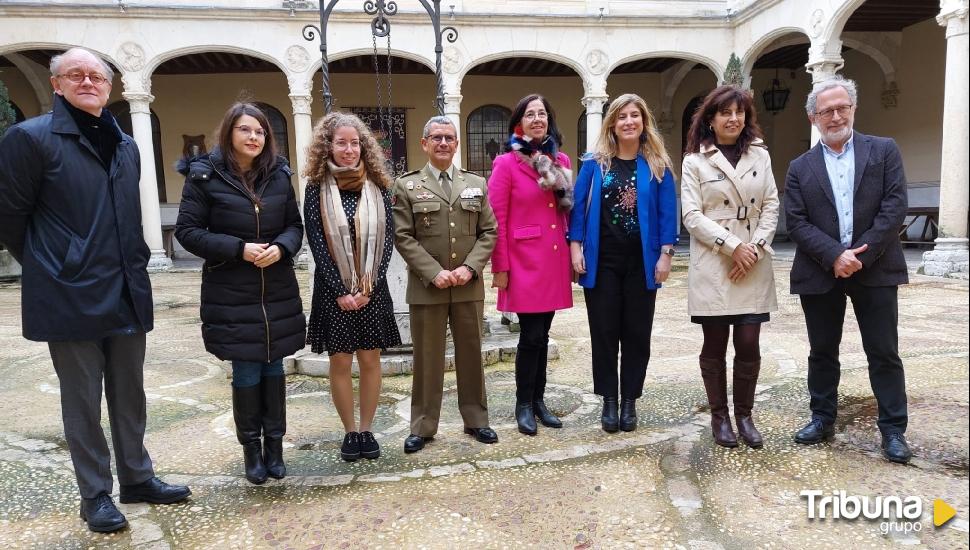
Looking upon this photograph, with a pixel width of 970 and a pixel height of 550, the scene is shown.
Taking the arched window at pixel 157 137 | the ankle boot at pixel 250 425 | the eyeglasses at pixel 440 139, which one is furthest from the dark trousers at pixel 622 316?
the arched window at pixel 157 137

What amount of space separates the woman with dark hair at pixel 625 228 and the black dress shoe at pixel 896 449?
46.8 inches

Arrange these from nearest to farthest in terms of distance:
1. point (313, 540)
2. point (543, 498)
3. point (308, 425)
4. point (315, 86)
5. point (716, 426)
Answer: point (313, 540), point (543, 498), point (716, 426), point (308, 425), point (315, 86)

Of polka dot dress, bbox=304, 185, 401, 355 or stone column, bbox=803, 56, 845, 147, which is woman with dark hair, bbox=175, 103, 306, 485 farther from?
stone column, bbox=803, 56, 845, 147

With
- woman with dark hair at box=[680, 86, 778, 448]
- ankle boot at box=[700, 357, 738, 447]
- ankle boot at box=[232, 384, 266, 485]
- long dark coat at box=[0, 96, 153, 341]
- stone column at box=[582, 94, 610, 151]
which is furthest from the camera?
stone column at box=[582, 94, 610, 151]

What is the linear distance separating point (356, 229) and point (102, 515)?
1.58 meters

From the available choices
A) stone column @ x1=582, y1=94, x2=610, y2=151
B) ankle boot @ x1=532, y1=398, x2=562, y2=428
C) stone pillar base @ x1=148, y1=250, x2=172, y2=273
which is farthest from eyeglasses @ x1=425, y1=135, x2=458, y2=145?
stone pillar base @ x1=148, y1=250, x2=172, y2=273

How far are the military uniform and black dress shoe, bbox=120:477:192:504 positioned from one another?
1141mm

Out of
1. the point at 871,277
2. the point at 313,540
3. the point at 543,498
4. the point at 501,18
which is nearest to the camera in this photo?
the point at 313,540

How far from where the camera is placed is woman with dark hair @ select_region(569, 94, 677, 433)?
321 centimetres

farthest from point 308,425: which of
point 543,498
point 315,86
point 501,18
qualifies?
point 315,86

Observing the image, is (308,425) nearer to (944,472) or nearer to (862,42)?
(944,472)

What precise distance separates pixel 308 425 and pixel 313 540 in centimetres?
138

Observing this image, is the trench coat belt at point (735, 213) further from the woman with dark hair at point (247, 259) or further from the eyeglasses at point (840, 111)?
the woman with dark hair at point (247, 259)

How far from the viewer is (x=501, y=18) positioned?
12469 millimetres
